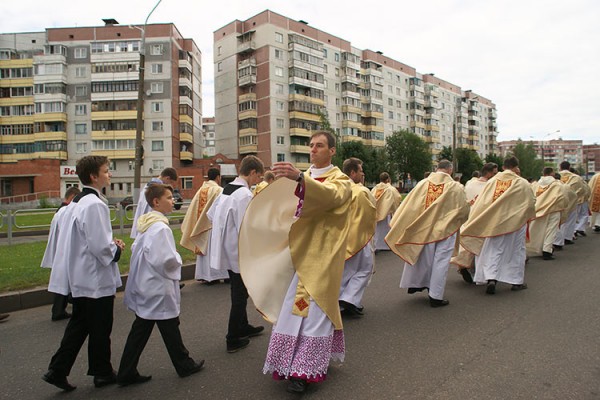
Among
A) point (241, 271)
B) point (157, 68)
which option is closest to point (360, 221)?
point (241, 271)

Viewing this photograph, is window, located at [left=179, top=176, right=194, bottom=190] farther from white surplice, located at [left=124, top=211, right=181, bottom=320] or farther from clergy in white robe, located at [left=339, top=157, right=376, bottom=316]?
white surplice, located at [left=124, top=211, right=181, bottom=320]

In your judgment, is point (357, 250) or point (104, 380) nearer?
point (104, 380)

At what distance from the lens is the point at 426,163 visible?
65000 millimetres

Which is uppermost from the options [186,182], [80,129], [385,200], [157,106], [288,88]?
[288,88]

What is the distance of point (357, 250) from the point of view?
518cm

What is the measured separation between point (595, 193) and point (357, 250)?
1277cm

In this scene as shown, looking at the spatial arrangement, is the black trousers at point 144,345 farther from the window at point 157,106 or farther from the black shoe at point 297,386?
the window at point 157,106

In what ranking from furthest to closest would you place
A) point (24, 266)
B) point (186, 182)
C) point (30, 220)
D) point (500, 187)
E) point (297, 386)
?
point (186, 182) → point (30, 220) → point (24, 266) → point (500, 187) → point (297, 386)

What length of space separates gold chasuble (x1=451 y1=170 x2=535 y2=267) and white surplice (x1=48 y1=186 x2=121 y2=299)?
5.41 metres

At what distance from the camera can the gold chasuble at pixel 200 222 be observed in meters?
8.34

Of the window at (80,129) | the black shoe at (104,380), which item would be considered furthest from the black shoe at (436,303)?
the window at (80,129)

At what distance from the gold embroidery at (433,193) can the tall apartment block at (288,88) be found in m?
47.9

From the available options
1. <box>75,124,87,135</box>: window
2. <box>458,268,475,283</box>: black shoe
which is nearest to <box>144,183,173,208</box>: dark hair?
<box>458,268,475,283</box>: black shoe

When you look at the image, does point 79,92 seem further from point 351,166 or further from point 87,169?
point 87,169
